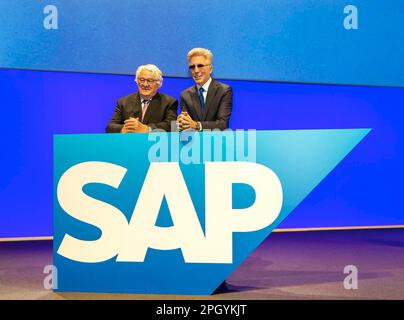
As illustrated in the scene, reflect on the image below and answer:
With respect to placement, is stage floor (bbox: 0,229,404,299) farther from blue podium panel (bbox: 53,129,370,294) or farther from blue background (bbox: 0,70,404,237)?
blue background (bbox: 0,70,404,237)

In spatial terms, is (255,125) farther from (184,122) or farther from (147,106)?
(184,122)

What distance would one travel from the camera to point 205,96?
11.9 feet

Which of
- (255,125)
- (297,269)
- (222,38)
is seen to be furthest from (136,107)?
(255,125)

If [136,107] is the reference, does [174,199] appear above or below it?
below

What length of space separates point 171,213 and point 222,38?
357 cm

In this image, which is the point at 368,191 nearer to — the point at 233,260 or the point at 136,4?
the point at 136,4

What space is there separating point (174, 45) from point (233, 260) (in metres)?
3.65

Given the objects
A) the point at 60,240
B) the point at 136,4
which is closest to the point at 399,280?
the point at 60,240

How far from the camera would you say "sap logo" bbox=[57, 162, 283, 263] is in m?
3.09

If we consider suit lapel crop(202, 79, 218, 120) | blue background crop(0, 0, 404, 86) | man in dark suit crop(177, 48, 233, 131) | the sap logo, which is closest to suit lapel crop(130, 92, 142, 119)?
man in dark suit crop(177, 48, 233, 131)

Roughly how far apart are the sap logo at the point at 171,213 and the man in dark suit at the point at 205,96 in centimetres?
55

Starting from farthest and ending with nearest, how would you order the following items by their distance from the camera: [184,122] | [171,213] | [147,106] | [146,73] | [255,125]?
1. [255,125]
2. [147,106]
3. [146,73]
4. [184,122]
5. [171,213]

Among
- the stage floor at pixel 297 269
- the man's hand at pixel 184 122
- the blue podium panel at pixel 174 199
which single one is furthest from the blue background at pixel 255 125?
the man's hand at pixel 184 122

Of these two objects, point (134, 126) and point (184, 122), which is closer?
point (184, 122)
